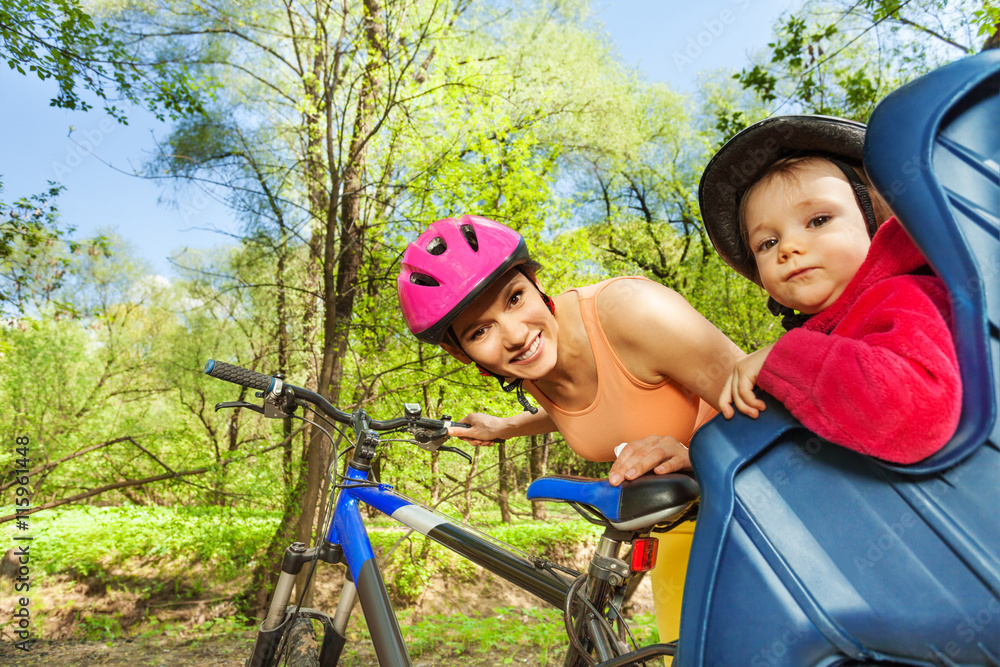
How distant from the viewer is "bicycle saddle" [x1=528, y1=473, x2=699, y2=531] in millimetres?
1155

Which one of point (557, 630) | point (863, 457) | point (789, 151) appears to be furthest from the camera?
point (557, 630)

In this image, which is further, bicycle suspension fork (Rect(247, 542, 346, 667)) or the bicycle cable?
bicycle suspension fork (Rect(247, 542, 346, 667))

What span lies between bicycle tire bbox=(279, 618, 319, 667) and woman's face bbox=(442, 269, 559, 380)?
1.34 meters

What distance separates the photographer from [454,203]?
658cm

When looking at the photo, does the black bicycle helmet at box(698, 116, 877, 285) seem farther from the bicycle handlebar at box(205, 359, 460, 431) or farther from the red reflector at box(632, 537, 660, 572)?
the bicycle handlebar at box(205, 359, 460, 431)

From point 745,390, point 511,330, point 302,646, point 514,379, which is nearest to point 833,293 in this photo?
point 745,390

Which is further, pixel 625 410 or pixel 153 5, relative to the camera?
pixel 153 5

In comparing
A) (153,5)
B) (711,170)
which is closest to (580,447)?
(711,170)

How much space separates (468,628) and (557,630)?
3.08 ft

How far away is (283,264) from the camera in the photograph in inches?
251

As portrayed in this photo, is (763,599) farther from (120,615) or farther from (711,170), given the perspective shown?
(120,615)

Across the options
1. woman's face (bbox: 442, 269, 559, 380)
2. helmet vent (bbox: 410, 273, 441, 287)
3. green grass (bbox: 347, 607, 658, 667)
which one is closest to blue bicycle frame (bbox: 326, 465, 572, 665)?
woman's face (bbox: 442, 269, 559, 380)

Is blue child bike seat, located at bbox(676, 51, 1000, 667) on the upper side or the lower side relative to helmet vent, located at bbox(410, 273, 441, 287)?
lower

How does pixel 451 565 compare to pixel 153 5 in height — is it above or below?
below
